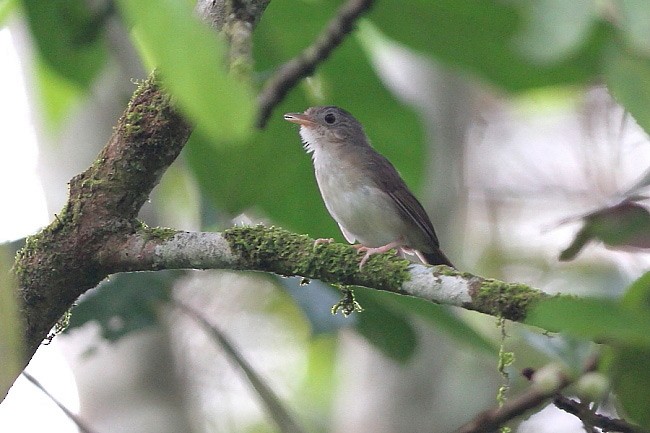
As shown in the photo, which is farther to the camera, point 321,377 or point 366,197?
point 321,377

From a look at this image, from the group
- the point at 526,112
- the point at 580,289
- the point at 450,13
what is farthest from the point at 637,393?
the point at 526,112

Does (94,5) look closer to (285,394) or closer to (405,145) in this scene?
(405,145)

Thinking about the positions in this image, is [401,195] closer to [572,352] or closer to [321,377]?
[572,352]

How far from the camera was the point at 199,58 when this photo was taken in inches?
38.2

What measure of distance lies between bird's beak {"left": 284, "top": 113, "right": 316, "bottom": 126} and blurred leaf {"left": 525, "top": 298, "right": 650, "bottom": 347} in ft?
11.1

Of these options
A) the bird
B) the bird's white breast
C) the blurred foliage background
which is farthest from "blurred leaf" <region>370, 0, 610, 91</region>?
the bird's white breast

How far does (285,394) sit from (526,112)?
4.88m

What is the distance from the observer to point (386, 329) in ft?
14.3

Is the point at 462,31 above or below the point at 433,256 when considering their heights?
above

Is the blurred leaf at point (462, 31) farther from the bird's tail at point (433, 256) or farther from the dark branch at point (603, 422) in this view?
the dark branch at point (603, 422)

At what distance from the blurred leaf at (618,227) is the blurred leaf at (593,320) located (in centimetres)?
→ 61

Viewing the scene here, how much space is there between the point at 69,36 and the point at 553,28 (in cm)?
334

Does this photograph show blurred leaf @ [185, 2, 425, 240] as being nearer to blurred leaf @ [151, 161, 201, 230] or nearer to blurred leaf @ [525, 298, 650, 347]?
blurred leaf @ [151, 161, 201, 230]

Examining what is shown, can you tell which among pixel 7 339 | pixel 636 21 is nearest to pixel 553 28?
pixel 636 21
